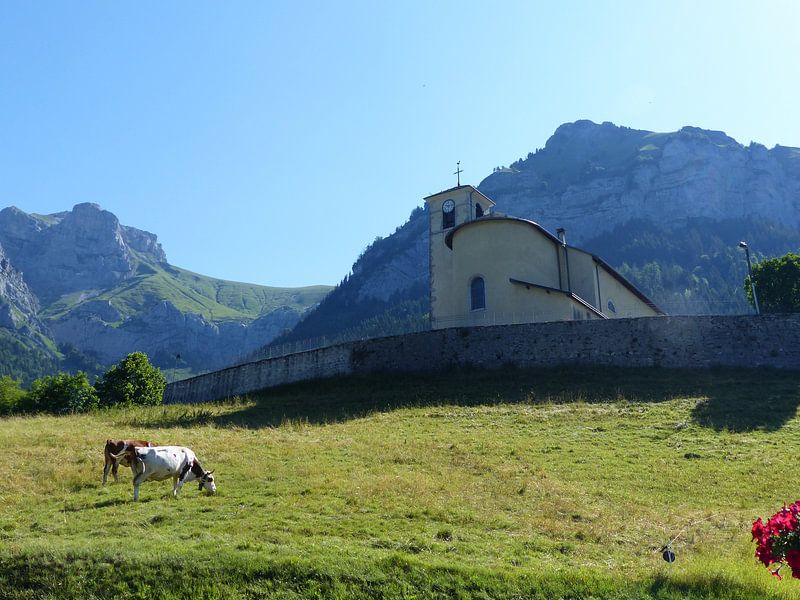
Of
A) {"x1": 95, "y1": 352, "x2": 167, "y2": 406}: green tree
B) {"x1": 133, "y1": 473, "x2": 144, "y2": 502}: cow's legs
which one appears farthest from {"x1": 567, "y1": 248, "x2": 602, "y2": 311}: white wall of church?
{"x1": 133, "y1": 473, "x2": 144, "y2": 502}: cow's legs

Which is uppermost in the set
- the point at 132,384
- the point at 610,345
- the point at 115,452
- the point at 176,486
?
the point at 610,345

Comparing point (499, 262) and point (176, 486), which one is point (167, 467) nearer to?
point (176, 486)

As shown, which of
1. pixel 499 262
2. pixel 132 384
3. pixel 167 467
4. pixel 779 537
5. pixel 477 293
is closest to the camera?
pixel 779 537

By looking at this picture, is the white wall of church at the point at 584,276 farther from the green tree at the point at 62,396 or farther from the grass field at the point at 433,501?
the green tree at the point at 62,396

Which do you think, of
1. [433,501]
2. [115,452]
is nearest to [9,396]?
[115,452]

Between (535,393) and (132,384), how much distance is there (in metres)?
33.4

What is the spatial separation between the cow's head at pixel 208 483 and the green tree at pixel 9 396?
36.8 meters

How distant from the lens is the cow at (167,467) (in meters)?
18.1

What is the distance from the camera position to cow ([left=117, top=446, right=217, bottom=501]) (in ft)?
59.3

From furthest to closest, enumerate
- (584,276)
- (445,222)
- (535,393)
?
(445,222)
(584,276)
(535,393)

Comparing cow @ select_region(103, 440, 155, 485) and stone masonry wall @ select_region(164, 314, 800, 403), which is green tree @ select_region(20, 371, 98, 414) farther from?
cow @ select_region(103, 440, 155, 485)

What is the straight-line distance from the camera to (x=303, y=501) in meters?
17.5

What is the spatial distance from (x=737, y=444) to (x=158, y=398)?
42.1 metres

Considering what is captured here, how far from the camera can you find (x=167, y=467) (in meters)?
18.5
